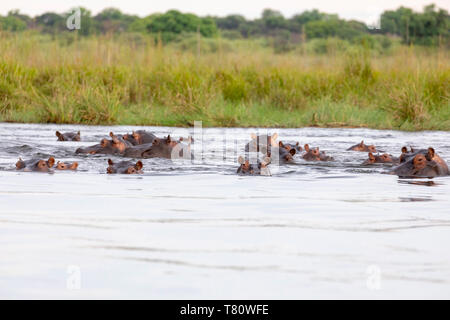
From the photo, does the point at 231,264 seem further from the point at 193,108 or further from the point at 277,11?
the point at 277,11

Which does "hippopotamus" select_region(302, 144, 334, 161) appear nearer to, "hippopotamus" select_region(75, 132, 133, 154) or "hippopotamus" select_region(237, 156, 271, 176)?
"hippopotamus" select_region(237, 156, 271, 176)

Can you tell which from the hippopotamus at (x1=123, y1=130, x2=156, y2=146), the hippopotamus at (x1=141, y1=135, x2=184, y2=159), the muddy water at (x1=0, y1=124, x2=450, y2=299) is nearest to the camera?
the muddy water at (x1=0, y1=124, x2=450, y2=299)

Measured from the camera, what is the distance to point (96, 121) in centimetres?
1320

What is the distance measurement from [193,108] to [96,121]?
1.60 m

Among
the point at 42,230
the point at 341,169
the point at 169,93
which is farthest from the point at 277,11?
the point at 42,230

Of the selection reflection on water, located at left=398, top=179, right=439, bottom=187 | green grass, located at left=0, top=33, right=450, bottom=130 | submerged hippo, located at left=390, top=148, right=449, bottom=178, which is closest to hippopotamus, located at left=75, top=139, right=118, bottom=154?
submerged hippo, located at left=390, top=148, right=449, bottom=178

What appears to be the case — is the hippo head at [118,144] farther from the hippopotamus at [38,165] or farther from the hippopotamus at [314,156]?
the hippopotamus at [314,156]

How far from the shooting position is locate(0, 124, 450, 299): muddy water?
10.8 feet

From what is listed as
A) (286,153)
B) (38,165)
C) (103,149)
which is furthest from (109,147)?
(286,153)

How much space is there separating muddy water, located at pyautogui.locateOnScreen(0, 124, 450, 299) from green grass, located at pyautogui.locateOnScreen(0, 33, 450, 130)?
18.0ft

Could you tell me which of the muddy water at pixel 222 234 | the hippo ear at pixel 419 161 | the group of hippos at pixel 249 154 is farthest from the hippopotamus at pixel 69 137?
the hippo ear at pixel 419 161

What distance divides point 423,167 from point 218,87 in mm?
7847
